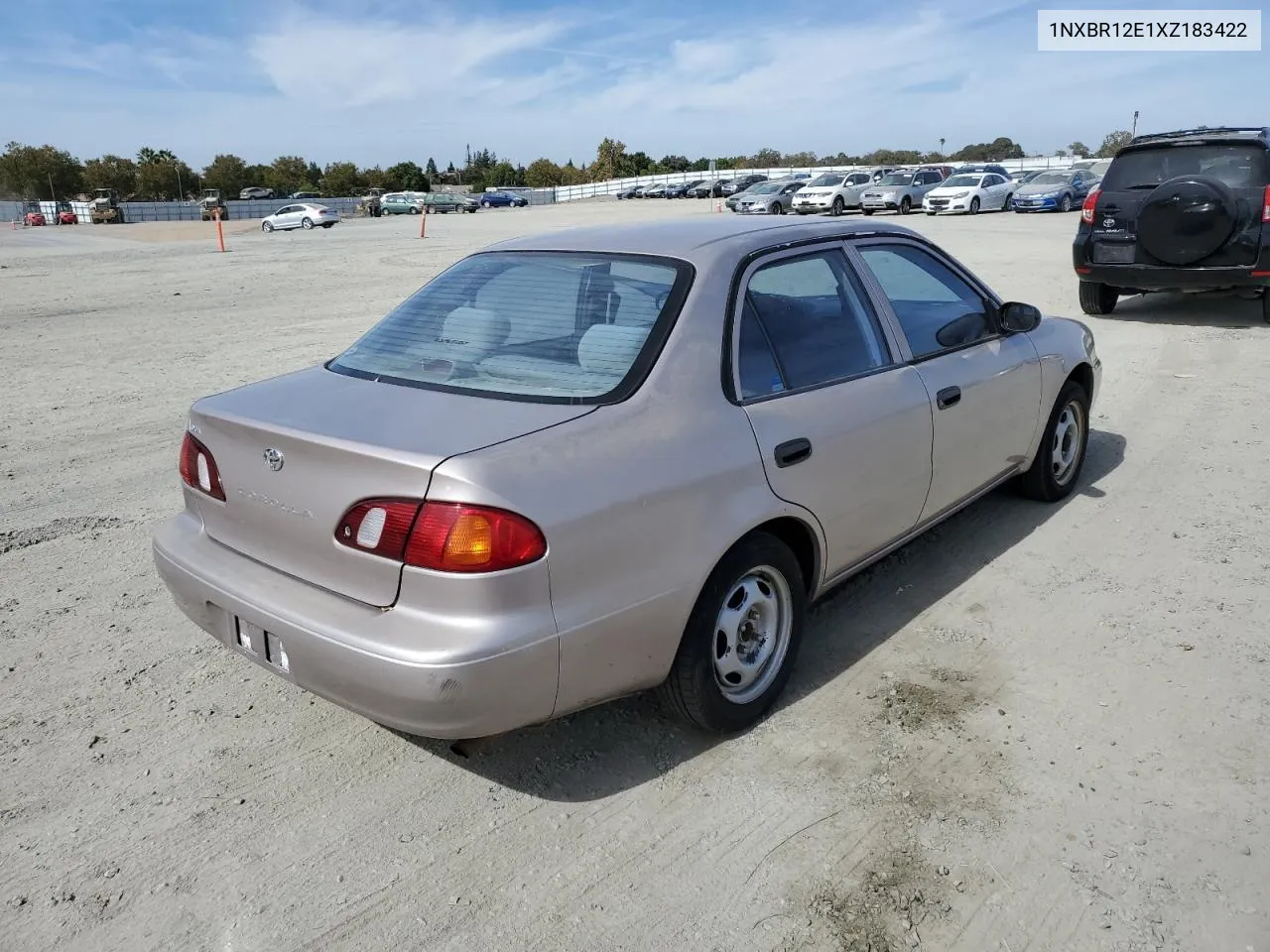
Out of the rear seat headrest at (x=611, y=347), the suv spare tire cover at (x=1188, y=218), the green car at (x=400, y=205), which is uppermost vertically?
the green car at (x=400, y=205)

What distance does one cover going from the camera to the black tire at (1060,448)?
515cm

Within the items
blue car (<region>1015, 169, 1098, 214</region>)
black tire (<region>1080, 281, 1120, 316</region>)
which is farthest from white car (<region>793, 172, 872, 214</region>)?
black tire (<region>1080, 281, 1120, 316</region>)

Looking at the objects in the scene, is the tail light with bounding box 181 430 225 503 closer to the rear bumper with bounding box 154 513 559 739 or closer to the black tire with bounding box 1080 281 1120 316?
the rear bumper with bounding box 154 513 559 739

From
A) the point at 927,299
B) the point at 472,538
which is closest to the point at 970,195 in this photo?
the point at 927,299

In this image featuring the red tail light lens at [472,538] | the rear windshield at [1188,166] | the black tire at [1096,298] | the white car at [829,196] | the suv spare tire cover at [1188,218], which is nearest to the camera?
the red tail light lens at [472,538]

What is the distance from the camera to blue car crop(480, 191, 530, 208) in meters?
74.0

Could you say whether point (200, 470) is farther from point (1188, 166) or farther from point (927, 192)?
point (927, 192)

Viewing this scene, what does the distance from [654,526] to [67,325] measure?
1200 cm

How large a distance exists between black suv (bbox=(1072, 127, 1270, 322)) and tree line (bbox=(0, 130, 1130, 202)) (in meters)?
78.4

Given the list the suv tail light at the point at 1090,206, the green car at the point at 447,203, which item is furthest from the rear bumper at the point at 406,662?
the green car at the point at 447,203

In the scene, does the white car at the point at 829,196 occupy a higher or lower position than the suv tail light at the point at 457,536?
higher

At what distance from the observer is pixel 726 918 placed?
2498 mm

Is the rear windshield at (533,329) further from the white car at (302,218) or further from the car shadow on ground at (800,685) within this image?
the white car at (302,218)

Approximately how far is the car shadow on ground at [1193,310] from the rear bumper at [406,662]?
10280 mm
